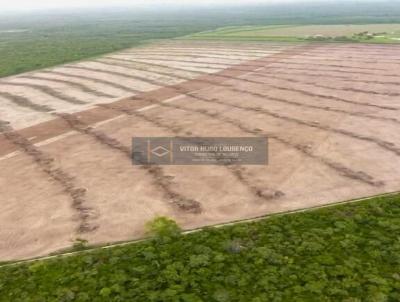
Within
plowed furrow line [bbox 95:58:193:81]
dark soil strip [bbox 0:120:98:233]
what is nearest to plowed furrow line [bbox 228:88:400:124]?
plowed furrow line [bbox 95:58:193:81]

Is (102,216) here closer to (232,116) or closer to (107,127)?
(107,127)

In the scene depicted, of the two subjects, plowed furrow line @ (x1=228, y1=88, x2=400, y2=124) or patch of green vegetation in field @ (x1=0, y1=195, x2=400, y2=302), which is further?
plowed furrow line @ (x1=228, y1=88, x2=400, y2=124)

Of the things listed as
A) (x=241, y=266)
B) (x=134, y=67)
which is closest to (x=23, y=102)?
(x=134, y=67)

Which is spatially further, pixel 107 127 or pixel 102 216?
pixel 107 127

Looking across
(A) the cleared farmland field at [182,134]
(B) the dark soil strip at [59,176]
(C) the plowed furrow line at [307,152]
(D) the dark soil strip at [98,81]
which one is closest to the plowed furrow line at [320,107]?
(A) the cleared farmland field at [182,134]

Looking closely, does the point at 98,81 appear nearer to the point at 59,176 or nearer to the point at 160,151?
the point at 160,151

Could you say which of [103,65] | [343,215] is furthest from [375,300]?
[103,65]

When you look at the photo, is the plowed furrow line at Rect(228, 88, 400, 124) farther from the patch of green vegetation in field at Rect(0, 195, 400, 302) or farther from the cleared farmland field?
the patch of green vegetation in field at Rect(0, 195, 400, 302)
